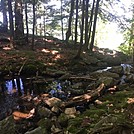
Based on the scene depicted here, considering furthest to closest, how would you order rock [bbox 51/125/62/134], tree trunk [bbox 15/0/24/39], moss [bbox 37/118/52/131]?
tree trunk [bbox 15/0/24/39] < moss [bbox 37/118/52/131] < rock [bbox 51/125/62/134]

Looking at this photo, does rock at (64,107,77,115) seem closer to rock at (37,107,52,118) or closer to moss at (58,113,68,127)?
moss at (58,113,68,127)

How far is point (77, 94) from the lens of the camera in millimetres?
10250

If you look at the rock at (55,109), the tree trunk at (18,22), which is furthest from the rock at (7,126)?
the tree trunk at (18,22)

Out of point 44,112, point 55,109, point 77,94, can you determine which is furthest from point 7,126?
point 77,94

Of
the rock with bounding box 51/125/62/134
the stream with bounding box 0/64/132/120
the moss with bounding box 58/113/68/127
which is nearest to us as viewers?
the rock with bounding box 51/125/62/134

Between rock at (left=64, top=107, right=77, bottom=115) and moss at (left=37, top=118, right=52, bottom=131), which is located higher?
rock at (left=64, top=107, right=77, bottom=115)

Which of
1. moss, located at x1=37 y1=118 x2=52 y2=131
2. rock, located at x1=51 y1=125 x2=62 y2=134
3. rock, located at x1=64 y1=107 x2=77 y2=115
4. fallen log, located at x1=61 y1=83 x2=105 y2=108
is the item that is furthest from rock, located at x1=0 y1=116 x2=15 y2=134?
fallen log, located at x1=61 y1=83 x2=105 y2=108

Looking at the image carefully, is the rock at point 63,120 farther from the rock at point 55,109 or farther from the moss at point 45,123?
the rock at point 55,109

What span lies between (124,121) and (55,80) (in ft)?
27.7

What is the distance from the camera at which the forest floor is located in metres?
5.35

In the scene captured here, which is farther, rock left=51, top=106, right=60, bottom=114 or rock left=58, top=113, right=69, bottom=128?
rock left=51, top=106, right=60, bottom=114

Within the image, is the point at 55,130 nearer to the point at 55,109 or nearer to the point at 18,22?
the point at 55,109

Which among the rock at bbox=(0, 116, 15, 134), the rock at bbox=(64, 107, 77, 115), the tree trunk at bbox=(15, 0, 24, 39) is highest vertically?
the tree trunk at bbox=(15, 0, 24, 39)

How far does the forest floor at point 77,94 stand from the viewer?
17.6 ft
